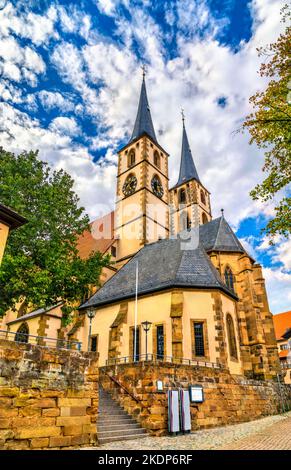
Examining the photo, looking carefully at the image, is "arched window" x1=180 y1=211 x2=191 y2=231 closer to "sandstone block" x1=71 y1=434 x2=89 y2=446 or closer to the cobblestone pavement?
the cobblestone pavement

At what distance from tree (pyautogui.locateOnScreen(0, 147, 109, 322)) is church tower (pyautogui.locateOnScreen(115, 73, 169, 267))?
13.0 m

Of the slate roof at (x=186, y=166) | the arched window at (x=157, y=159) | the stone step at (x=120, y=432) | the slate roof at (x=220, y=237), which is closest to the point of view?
the stone step at (x=120, y=432)

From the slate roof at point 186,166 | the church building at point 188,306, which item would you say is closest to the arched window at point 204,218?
the slate roof at point 186,166

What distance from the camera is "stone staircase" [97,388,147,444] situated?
9.53 m

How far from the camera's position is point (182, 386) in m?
12.3

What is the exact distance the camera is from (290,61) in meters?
10.6

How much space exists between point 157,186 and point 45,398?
32096 millimetres

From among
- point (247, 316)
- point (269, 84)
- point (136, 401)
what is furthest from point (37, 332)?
point (269, 84)

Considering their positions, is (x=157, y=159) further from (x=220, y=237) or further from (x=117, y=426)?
(x=117, y=426)

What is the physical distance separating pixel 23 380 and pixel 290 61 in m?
13.3

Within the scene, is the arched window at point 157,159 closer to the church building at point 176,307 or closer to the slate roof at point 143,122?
the slate roof at point 143,122

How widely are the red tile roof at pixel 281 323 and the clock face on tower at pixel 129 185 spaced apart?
29006 millimetres

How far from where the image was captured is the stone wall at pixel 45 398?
693cm

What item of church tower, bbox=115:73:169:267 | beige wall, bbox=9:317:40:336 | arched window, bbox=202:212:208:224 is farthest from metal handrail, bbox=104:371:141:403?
arched window, bbox=202:212:208:224
